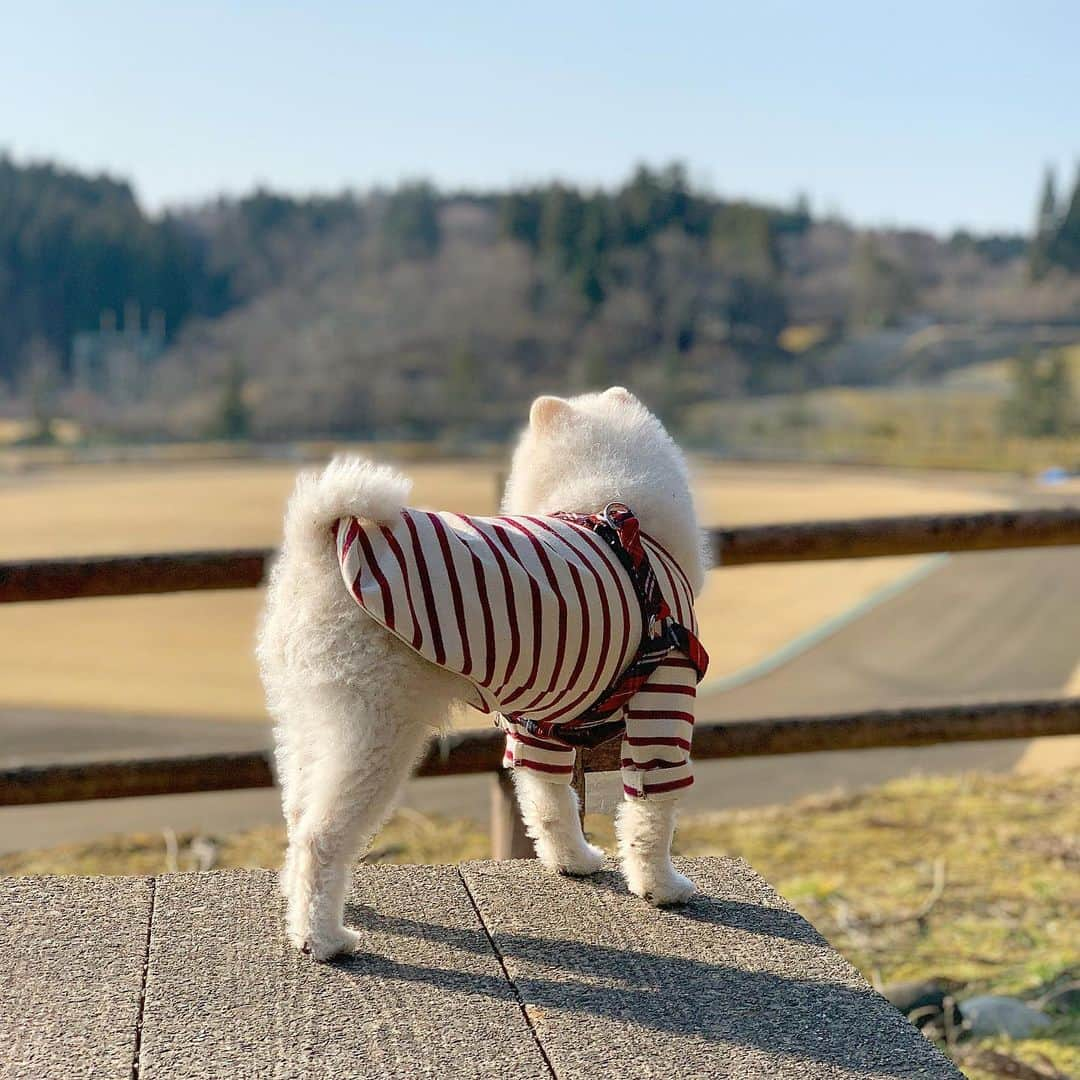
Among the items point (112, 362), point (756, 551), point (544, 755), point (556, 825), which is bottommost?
point (112, 362)

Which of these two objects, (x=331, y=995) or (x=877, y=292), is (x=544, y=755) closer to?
(x=331, y=995)

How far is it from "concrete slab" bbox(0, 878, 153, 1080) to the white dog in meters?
0.32

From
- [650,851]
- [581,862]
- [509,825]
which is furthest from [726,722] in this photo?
[650,851]

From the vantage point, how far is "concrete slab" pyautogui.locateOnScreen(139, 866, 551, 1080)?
1.83m

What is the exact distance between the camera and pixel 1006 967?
134 inches

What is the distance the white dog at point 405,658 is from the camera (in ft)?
6.49

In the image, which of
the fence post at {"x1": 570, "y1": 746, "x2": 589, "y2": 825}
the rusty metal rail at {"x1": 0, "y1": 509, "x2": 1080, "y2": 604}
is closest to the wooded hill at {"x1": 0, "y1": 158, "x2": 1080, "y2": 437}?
the rusty metal rail at {"x1": 0, "y1": 509, "x2": 1080, "y2": 604}

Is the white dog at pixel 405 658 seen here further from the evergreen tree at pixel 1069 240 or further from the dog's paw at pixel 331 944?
the evergreen tree at pixel 1069 240

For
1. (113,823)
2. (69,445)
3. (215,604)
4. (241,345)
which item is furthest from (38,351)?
(113,823)

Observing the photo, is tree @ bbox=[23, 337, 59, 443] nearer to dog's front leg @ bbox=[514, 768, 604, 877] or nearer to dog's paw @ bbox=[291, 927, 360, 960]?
dog's front leg @ bbox=[514, 768, 604, 877]

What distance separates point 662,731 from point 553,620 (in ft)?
1.08

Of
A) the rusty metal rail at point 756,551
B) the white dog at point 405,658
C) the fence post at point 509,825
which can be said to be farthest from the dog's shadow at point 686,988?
the rusty metal rail at point 756,551

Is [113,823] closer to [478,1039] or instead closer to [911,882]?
[911,882]

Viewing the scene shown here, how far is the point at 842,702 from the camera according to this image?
11898 mm
